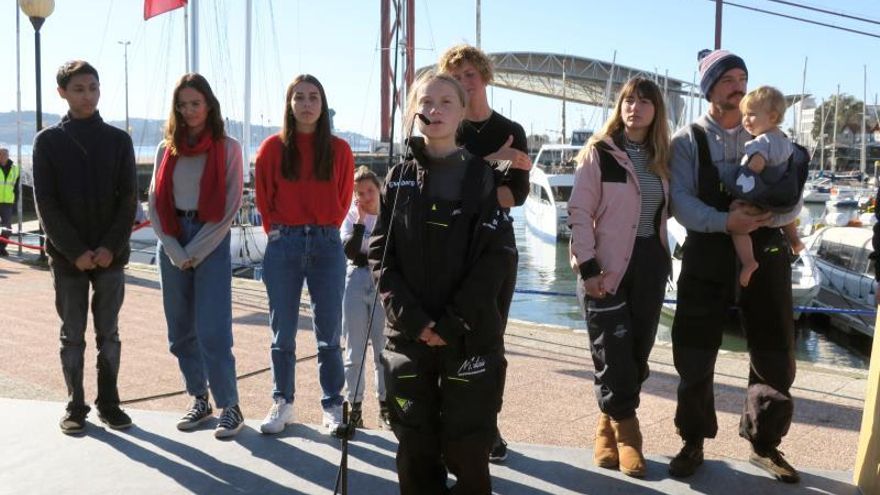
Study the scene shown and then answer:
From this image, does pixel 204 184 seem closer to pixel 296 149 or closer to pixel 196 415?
pixel 296 149

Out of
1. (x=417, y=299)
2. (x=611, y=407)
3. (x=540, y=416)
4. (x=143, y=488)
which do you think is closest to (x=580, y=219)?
(x=611, y=407)

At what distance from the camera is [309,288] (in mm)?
4125

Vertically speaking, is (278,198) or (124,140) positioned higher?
(124,140)

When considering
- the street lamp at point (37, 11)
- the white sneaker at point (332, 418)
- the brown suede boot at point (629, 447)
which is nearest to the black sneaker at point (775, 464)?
the brown suede boot at point (629, 447)

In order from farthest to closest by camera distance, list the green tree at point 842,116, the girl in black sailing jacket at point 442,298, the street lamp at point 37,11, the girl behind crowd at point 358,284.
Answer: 1. the green tree at point 842,116
2. the street lamp at point 37,11
3. the girl behind crowd at point 358,284
4. the girl in black sailing jacket at point 442,298

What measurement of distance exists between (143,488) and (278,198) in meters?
1.48

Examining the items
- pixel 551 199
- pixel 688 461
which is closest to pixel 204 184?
pixel 688 461

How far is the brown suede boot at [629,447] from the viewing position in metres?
3.58

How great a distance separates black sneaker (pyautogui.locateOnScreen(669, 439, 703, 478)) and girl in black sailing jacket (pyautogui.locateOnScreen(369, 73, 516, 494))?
107 cm

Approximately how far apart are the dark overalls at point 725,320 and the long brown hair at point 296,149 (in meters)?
1.78

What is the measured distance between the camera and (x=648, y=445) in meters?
4.30

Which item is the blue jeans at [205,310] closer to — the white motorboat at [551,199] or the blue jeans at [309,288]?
the blue jeans at [309,288]

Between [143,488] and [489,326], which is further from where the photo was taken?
[143,488]

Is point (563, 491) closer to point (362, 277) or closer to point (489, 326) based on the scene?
point (489, 326)
